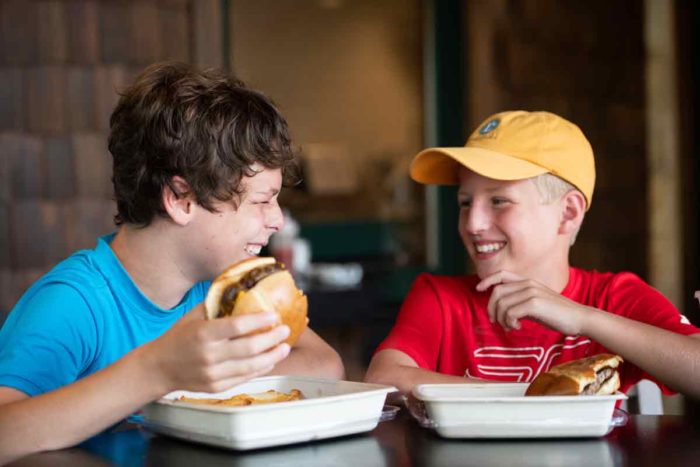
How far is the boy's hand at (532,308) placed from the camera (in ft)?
5.22

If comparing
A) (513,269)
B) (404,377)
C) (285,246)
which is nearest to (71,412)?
(404,377)

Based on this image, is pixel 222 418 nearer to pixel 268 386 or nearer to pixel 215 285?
pixel 215 285

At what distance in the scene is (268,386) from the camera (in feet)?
5.11

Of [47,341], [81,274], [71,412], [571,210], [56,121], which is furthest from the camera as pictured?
[56,121]

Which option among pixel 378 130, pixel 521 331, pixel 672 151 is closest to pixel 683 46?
pixel 672 151

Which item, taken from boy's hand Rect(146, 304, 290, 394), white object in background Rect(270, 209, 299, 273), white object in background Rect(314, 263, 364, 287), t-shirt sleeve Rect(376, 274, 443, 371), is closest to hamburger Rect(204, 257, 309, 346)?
boy's hand Rect(146, 304, 290, 394)

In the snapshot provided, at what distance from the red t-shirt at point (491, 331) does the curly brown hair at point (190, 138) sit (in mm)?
426

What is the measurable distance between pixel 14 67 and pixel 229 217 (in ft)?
8.43

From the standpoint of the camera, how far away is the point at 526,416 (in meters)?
1.28

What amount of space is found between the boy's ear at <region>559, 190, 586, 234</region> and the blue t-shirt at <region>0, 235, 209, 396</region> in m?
0.76

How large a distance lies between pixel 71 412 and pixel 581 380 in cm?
68

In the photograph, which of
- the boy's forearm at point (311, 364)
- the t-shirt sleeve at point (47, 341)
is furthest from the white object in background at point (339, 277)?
the t-shirt sleeve at point (47, 341)

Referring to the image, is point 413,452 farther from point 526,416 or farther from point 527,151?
Result: point 527,151

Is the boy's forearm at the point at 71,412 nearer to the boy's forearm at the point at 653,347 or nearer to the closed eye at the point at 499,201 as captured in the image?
the boy's forearm at the point at 653,347
